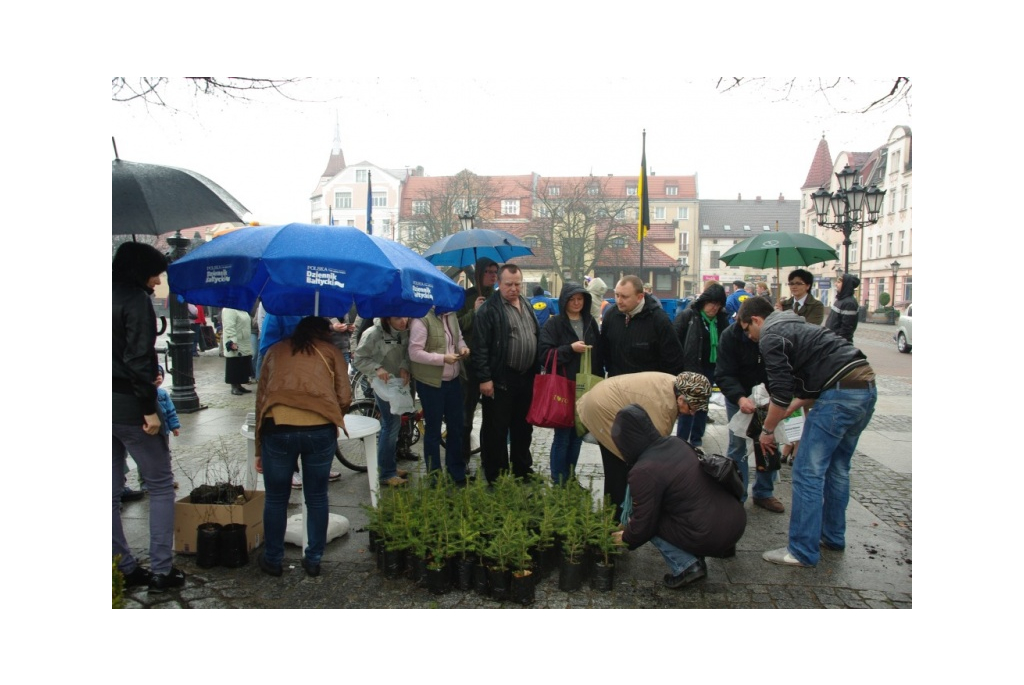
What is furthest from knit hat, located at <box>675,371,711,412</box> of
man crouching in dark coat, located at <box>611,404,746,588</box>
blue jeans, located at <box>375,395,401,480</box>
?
blue jeans, located at <box>375,395,401,480</box>

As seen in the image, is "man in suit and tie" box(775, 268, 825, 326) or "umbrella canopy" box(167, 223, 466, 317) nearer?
"umbrella canopy" box(167, 223, 466, 317)

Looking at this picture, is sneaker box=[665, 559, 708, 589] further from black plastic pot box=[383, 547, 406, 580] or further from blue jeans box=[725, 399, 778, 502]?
blue jeans box=[725, 399, 778, 502]

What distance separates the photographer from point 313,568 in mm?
4098

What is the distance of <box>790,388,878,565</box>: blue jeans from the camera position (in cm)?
424

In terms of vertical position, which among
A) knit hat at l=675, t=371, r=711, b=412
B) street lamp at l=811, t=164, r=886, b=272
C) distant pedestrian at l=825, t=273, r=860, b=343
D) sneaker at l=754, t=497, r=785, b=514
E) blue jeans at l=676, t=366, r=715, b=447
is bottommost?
sneaker at l=754, t=497, r=785, b=514

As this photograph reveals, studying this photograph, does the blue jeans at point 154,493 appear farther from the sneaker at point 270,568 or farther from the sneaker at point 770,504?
the sneaker at point 770,504

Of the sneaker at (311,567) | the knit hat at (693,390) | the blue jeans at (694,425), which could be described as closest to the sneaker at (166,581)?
the sneaker at (311,567)

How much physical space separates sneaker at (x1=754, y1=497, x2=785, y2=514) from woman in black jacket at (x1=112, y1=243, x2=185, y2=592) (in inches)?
167

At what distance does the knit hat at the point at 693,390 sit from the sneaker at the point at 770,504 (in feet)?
6.08

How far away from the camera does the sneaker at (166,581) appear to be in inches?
152

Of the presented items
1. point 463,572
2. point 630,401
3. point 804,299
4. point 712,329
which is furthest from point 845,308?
point 463,572

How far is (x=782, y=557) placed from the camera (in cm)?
438

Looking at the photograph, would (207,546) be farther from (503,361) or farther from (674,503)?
(674,503)

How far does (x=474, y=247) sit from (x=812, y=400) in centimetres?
366
